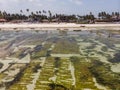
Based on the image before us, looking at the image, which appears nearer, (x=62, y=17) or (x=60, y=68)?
(x=60, y=68)

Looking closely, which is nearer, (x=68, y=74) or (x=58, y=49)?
(x=68, y=74)

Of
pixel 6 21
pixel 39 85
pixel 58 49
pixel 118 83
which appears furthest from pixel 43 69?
pixel 6 21

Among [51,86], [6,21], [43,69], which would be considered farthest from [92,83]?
[6,21]

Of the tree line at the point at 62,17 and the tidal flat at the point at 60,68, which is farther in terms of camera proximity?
the tree line at the point at 62,17

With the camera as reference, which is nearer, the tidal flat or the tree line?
the tidal flat

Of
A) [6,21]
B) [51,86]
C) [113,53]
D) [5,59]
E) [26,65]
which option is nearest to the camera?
[51,86]

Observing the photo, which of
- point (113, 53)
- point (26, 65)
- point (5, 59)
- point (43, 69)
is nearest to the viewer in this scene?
point (43, 69)

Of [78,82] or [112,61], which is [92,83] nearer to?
[78,82]

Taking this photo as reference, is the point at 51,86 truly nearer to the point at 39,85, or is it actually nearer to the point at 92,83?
the point at 39,85

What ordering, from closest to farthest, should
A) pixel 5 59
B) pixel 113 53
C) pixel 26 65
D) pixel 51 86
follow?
pixel 51 86 → pixel 26 65 → pixel 5 59 → pixel 113 53
